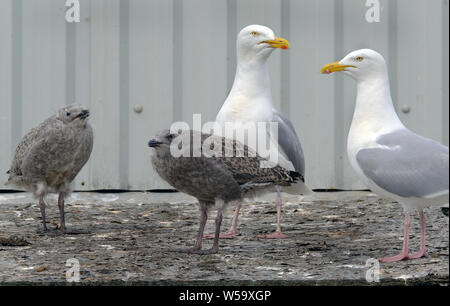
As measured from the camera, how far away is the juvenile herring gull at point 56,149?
17.1ft

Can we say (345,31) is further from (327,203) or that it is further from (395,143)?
(395,143)

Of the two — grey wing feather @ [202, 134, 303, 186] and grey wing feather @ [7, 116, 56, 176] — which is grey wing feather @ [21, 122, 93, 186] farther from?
grey wing feather @ [202, 134, 303, 186]

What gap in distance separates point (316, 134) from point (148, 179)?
156 centimetres

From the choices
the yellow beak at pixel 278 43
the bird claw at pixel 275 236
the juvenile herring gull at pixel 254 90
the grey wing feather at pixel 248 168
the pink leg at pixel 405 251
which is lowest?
the bird claw at pixel 275 236

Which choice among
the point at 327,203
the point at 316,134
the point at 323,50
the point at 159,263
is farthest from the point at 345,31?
the point at 159,263

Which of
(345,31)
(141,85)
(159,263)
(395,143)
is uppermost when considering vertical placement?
(345,31)

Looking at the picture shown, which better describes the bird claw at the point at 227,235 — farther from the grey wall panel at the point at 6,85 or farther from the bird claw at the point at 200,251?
the grey wall panel at the point at 6,85

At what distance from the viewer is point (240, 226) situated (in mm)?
5973

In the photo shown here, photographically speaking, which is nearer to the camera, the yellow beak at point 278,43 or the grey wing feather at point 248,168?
the grey wing feather at point 248,168

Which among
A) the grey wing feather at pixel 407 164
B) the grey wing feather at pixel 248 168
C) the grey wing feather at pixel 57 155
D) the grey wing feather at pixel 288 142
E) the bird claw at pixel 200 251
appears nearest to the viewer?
the grey wing feather at pixel 407 164

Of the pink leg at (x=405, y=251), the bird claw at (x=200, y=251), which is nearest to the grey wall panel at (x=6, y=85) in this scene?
the bird claw at (x=200, y=251)

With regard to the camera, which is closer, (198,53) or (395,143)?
(395,143)

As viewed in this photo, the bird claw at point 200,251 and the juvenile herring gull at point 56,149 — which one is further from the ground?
the juvenile herring gull at point 56,149

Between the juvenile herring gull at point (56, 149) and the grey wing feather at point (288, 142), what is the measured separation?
1292mm
